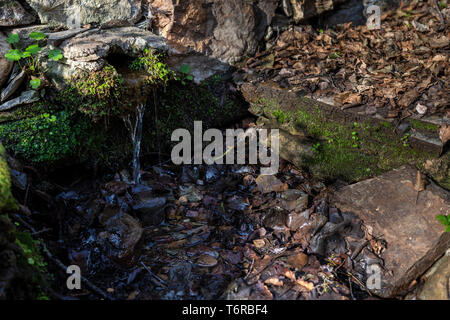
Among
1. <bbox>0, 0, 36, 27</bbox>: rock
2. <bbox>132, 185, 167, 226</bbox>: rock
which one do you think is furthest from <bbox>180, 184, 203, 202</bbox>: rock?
A: <bbox>0, 0, 36, 27</bbox>: rock

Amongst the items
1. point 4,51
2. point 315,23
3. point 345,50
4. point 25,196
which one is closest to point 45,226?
point 25,196

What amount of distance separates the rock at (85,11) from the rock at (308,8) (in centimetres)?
224

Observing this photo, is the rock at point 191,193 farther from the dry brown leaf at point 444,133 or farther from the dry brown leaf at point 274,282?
the dry brown leaf at point 444,133

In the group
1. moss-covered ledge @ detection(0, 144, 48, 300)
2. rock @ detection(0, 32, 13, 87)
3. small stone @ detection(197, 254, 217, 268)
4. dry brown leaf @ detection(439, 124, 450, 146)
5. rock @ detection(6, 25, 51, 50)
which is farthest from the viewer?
rock @ detection(6, 25, 51, 50)

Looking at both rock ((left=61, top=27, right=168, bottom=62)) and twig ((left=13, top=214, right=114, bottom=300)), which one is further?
rock ((left=61, top=27, right=168, bottom=62))

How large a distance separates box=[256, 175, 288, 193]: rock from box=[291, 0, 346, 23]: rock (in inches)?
99.3

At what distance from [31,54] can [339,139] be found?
3623mm

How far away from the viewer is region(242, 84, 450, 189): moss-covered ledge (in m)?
3.72

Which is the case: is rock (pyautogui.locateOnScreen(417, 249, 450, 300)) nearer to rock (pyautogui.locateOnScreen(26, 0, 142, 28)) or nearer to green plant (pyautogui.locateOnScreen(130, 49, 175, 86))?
green plant (pyautogui.locateOnScreen(130, 49, 175, 86))

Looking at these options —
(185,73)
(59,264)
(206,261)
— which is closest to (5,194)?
(59,264)

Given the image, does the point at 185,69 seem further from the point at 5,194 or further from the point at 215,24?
the point at 5,194

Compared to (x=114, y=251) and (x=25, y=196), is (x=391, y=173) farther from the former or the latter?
(x=25, y=196)

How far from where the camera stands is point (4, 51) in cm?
388
